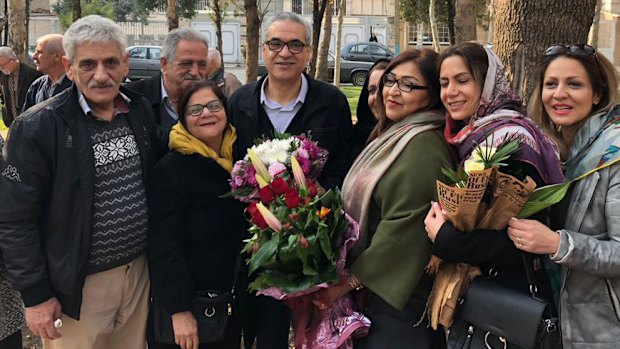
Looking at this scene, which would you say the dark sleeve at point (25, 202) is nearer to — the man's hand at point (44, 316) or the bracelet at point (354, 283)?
the man's hand at point (44, 316)

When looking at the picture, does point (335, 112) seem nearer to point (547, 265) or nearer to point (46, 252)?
point (547, 265)

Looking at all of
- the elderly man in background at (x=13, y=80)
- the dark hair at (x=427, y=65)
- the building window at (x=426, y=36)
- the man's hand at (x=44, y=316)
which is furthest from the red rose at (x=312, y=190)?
the building window at (x=426, y=36)

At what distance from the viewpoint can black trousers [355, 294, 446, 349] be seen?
272 centimetres

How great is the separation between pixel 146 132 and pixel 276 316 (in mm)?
1269

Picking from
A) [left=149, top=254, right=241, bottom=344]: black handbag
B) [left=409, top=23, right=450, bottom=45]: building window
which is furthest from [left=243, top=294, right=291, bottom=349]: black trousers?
[left=409, top=23, right=450, bottom=45]: building window

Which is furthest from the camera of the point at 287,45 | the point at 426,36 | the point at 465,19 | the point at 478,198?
the point at 426,36

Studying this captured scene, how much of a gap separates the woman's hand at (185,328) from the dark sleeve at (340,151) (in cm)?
102

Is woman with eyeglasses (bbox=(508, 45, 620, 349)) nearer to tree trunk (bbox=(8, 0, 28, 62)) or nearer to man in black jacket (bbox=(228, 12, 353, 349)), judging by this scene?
man in black jacket (bbox=(228, 12, 353, 349))

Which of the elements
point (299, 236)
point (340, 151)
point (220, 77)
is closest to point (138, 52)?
point (220, 77)

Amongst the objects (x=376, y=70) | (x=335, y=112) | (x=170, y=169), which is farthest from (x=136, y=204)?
(x=376, y=70)

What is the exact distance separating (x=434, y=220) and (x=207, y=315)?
1.39m

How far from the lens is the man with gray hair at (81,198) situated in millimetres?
2855

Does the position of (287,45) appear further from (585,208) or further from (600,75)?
(585,208)

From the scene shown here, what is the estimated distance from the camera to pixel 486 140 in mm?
2383
